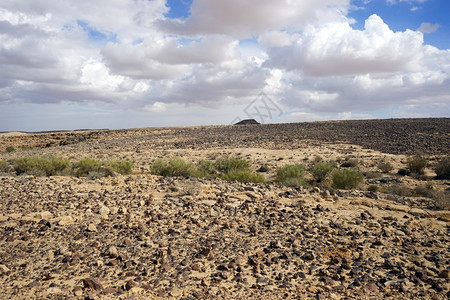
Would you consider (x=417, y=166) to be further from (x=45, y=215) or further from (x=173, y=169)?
(x=45, y=215)

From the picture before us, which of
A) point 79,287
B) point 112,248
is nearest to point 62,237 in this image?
point 112,248

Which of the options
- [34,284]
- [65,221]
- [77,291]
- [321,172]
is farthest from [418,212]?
[34,284]

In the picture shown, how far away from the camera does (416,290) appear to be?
465cm

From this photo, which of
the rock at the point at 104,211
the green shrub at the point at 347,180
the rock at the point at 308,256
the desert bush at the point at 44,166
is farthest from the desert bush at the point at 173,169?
the rock at the point at 308,256

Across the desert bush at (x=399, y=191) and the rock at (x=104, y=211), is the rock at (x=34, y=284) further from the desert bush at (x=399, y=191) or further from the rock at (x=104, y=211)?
the desert bush at (x=399, y=191)

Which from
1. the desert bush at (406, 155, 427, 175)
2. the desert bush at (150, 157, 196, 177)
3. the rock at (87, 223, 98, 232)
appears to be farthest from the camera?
the desert bush at (406, 155, 427, 175)

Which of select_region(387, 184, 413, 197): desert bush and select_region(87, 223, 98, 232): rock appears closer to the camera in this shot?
select_region(87, 223, 98, 232): rock

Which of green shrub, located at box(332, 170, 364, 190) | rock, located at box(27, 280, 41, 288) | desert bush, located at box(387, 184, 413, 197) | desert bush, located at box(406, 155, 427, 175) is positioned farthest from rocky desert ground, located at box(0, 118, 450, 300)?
desert bush, located at box(406, 155, 427, 175)

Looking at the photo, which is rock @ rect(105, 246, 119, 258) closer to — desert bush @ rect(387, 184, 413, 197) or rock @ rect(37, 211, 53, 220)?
rock @ rect(37, 211, 53, 220)

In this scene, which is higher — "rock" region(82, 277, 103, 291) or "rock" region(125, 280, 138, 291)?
"rock" region(82, 277, 103, 291)

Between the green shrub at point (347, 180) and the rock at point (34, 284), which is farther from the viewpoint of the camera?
the green shrub at point (347, 180)

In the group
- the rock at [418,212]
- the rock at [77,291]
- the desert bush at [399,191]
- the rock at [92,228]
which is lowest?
the desert bush at [399,191]

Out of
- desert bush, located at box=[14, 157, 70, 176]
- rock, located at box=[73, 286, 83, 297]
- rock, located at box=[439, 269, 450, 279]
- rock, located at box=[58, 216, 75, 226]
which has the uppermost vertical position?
desert bush, located at box=[14, 157, 70, 176]

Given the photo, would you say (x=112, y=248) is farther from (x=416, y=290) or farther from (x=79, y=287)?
(x=416, y=290)
